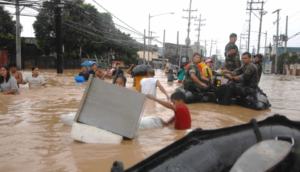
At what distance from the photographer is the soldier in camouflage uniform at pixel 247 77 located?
762 cm

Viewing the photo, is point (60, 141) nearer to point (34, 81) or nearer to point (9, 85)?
point (9, 85)

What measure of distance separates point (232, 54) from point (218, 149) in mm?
7164

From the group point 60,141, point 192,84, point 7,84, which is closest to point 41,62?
point 7,84

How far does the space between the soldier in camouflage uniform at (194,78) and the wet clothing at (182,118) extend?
3262 mm

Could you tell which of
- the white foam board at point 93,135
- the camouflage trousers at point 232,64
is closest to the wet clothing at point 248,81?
the camouflage trousers at point 232,64

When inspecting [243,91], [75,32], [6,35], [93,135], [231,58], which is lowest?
[93,135]

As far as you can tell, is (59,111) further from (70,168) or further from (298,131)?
(298,131)

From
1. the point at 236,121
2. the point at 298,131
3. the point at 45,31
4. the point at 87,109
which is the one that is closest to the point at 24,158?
the point at 87,109

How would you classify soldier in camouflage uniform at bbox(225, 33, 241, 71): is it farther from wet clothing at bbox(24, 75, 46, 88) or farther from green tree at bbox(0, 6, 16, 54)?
green tree at bbox(0, 6, 16, 54)

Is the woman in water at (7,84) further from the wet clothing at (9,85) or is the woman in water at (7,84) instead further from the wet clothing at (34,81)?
the wet clothing at (34,81)

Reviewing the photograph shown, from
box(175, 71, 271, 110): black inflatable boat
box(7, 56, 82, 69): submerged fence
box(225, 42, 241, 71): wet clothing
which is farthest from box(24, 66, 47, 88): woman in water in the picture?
box(7, 56, 82, 69): submerged fence

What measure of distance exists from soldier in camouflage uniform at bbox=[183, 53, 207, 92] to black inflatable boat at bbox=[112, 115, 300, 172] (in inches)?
228

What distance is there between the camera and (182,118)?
16.1 feet

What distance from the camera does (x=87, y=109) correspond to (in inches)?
156
